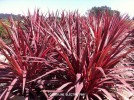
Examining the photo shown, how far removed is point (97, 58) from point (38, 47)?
774mm

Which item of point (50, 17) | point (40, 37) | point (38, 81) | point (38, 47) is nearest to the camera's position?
point (38, 81)

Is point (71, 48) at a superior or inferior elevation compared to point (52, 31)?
inferior

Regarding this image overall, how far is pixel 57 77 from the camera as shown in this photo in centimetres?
285

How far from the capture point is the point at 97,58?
258 centimetres

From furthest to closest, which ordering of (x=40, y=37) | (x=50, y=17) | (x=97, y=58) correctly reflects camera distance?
(x=50, y=17)
(x=40, y=37)
(x=97, y=58)

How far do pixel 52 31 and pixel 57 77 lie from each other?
474mm

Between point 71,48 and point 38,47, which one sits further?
point 38,47

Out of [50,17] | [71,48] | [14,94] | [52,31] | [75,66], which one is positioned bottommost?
[14,94]

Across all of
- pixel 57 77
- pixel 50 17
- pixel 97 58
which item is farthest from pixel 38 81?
pixel 50 17

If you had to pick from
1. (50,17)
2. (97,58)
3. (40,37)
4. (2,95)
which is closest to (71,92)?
(97,58)

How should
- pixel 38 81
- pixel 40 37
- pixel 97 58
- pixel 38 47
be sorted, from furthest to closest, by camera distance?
1. pixel 40 37
2. pixel 38 47
3. pixel 38 81
4. pixel 97 58

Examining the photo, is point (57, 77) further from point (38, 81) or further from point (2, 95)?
point (2, 95)

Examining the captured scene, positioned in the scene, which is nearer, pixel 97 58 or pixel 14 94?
pixel 97 58

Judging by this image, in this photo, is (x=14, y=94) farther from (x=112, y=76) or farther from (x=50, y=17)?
(x=50, y=17)
